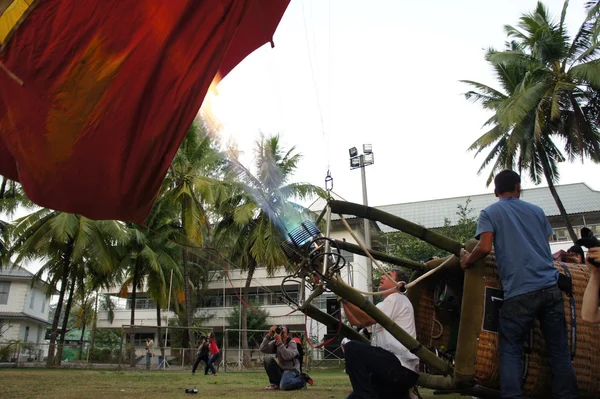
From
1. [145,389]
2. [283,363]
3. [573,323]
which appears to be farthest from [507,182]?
[145,389]

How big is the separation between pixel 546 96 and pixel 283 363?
18472 mm

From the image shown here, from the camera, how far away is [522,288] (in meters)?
3.57

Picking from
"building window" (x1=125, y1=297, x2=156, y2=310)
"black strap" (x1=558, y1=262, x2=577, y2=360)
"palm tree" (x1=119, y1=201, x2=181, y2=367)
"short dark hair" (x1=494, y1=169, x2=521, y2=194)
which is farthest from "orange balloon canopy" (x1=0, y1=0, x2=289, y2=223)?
"building window" (x1=125, y1=297, x2=156, y2=310)

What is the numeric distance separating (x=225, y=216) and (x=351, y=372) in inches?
1057

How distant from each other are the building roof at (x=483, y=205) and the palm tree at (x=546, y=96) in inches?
696

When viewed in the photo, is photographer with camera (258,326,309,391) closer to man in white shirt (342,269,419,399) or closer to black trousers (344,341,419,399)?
man in white shirt (342,269,419,399)

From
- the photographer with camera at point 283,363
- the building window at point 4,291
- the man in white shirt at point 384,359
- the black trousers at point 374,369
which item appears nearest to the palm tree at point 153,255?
the photographer with camera at point 283,363

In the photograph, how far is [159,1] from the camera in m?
3.69

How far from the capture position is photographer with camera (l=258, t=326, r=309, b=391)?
9.46m

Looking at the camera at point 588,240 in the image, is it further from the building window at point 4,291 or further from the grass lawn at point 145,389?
the building window at point 4,291

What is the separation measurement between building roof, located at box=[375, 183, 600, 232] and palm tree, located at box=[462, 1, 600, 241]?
17680 millimetres

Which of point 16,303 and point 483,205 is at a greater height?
point 483,205

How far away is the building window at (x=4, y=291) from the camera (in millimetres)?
47000

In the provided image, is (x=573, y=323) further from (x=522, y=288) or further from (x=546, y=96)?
(x=546, y=96)
